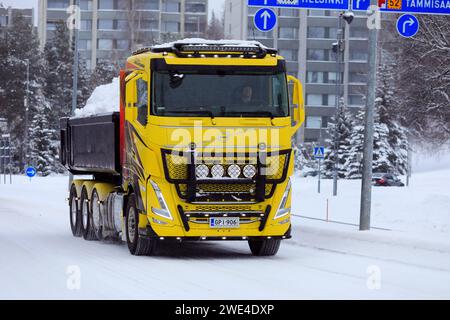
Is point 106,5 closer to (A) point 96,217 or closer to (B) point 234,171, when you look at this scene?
(A) point 96,217

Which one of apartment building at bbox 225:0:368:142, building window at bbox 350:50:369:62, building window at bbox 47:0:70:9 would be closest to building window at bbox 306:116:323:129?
apartment building at bbox 225:0:368:142

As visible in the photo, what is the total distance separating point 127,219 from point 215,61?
3.20 m

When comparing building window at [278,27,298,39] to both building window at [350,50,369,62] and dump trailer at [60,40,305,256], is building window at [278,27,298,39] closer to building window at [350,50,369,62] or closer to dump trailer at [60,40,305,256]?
building window at [350,50,369,62]

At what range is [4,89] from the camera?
99.1 metres

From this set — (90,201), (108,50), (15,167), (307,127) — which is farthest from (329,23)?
(90,201)

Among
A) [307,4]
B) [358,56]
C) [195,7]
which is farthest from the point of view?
[195,7]

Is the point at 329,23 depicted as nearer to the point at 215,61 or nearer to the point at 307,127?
the point at 307,127

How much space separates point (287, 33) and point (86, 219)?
9744cm

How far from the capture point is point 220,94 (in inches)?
676

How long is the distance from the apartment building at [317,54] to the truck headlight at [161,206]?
329 feet

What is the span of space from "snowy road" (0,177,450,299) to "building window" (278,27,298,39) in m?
93.7

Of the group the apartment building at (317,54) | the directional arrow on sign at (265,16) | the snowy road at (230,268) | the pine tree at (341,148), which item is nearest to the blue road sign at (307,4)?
the directional arrow on sign at (265,16)

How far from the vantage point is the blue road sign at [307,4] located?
81.6ft

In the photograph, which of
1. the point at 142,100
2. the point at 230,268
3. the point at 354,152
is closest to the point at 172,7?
the point at 354,152
